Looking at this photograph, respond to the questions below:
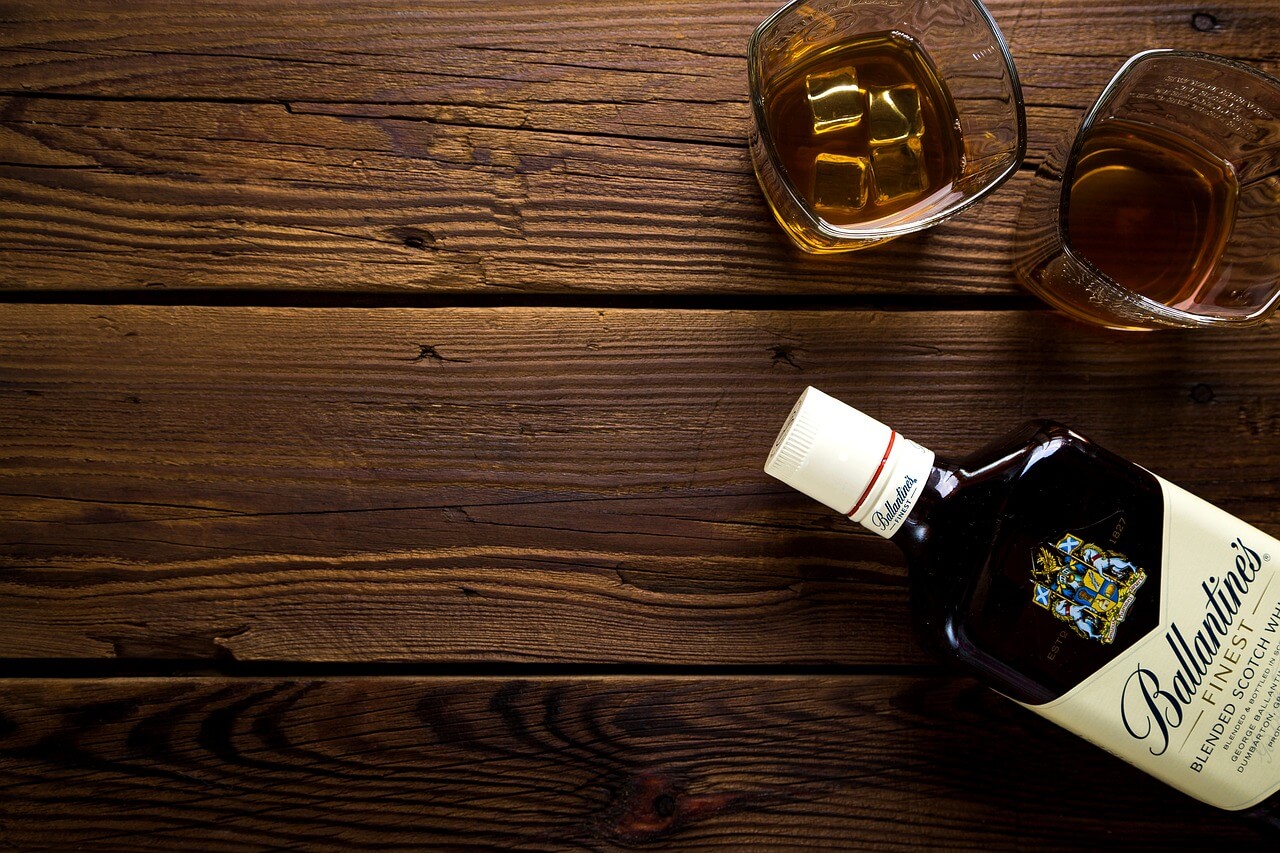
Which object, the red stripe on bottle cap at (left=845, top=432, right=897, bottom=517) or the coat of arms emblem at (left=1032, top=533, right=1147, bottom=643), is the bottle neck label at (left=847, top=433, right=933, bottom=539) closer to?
the red stripe on bottle cap at (left=845, top=432, right=897, bottom=517)

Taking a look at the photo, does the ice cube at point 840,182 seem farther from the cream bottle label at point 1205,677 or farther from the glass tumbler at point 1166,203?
the cream bottle label at point 1205,677

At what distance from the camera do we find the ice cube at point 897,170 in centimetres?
62

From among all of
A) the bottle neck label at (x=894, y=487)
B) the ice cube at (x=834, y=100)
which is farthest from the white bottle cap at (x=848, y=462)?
the ice cube at (x=834, y=100)

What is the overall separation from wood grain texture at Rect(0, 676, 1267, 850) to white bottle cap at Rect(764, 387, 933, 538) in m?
0.21

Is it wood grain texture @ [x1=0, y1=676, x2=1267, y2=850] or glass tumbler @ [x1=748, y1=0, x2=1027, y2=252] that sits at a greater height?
glass tumbler @ [x1=748, y1=0, x2=1027, y2=252]

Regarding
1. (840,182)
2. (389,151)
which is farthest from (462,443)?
(840,182)

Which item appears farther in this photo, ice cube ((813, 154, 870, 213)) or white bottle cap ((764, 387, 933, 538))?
ice cube ((813, 154, 870, 213))

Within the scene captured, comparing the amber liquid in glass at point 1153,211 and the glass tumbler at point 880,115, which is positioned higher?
the glass tumbler at point 880,115

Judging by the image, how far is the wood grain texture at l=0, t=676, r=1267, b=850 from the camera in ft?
2.13

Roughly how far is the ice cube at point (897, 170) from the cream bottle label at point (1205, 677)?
1.00 ft

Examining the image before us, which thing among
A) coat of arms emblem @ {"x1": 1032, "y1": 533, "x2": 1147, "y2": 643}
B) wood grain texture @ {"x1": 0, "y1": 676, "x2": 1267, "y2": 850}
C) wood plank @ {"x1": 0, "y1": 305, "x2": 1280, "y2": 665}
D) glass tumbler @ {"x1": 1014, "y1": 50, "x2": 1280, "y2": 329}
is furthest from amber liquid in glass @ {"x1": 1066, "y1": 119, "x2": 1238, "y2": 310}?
wood grain texture @ {"x1": 0, "y1": 676, "x2": 1267, "y2": 850}

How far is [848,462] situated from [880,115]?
11.3 inches

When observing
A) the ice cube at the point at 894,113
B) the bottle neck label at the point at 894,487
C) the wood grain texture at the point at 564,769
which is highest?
the ice cube at the point at 894,113

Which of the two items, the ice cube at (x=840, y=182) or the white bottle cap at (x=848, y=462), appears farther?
the ice cube at (x=840, y=182)
